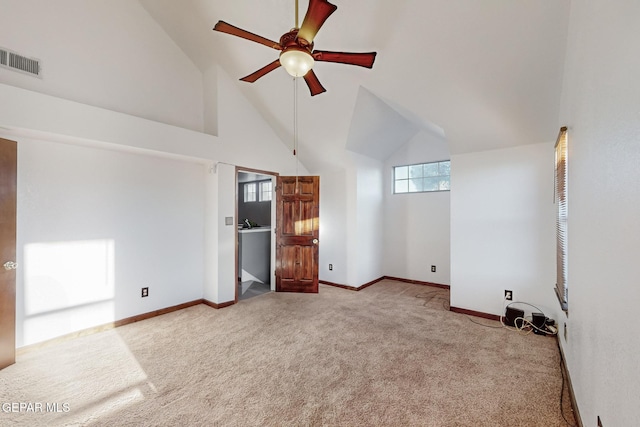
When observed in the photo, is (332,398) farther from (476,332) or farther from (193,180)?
(193,180)

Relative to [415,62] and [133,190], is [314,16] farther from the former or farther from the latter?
[133,190]

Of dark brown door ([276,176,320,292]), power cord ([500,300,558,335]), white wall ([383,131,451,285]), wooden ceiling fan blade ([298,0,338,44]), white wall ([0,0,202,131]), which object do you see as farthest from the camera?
white wall ([383,131,451,285])

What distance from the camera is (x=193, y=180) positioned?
4.01m

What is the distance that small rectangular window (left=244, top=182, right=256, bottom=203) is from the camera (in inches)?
282

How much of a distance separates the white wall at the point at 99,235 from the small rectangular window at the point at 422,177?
12.4ft

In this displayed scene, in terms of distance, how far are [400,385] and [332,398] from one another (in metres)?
0.57

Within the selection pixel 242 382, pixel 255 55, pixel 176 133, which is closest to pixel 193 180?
pixel 176 133

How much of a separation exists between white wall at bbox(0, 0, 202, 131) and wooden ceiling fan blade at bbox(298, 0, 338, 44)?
8.99 feet

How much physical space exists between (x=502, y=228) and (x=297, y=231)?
3.07 m

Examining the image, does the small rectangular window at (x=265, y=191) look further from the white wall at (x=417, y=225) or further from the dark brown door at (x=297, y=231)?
the white wall at (x=417, y=225)

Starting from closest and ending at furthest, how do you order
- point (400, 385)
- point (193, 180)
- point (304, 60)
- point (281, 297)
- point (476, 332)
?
point (304, 60), point (400, 385), point (476, 332), point (193, 180), point (281, 297)

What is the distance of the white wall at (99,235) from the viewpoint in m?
2.70

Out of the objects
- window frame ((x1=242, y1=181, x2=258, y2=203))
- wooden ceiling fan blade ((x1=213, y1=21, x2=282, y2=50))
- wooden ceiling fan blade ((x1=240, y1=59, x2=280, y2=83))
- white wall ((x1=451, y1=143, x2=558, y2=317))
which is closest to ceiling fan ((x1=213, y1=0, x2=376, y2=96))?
wooden ceiling fan blade ((x1=213, y1=21, x2=282, y2=50))

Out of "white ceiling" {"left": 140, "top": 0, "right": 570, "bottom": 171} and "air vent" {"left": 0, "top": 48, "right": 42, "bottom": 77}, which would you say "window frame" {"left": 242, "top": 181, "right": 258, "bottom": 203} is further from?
"air vent" {"left": 0, "top": 48, "right": 42, "bottom": 77}
